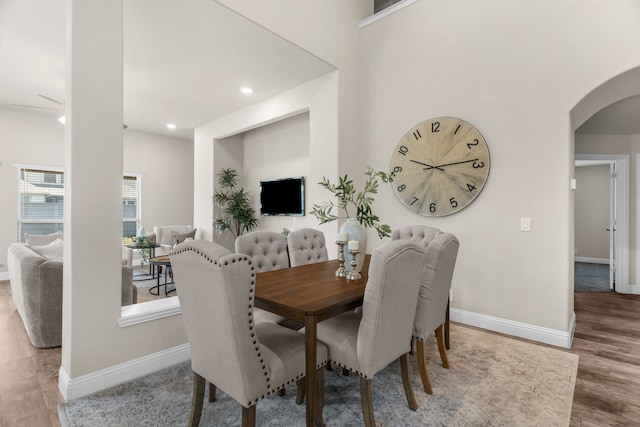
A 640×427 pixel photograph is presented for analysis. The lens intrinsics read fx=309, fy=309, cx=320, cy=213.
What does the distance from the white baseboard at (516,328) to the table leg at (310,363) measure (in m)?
2.34

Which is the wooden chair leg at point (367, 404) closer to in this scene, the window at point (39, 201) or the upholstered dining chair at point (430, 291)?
the upholstered dining chair at point (430, 291)

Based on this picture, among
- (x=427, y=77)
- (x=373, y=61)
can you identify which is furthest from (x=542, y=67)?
(x=373, y=61)

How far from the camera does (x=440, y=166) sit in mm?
3348

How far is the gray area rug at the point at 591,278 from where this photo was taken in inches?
187

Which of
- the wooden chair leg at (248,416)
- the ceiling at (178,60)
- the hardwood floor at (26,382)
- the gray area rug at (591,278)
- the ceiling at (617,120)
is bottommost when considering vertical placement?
the hardwood floor at (26,382)

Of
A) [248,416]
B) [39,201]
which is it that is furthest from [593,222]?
[39,201]

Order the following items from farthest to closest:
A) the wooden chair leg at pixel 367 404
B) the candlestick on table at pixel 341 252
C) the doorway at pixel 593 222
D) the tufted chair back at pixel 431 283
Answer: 1. the doorway at pixel 593 222
2. the candlestick on table at pixel 341 252
3. the tufted chair back at pixel 431 283
4. the wooden chair leg at pixel 367 404

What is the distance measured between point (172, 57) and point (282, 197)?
2530mm

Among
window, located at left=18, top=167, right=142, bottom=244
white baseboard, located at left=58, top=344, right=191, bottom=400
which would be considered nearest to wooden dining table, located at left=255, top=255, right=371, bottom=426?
white baseboard, located at left=58, top=344, right=191, bottom=400

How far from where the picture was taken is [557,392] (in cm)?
204

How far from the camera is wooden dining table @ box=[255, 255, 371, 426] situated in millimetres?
1473

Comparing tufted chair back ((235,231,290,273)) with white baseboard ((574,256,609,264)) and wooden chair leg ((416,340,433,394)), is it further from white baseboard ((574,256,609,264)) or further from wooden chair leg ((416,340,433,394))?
white baseboard ((574,256,609,264))

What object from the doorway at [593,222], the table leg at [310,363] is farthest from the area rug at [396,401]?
the doorway at [593,222]

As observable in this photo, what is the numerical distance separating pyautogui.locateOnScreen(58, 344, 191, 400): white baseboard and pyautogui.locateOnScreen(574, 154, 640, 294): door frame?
18.4ft
